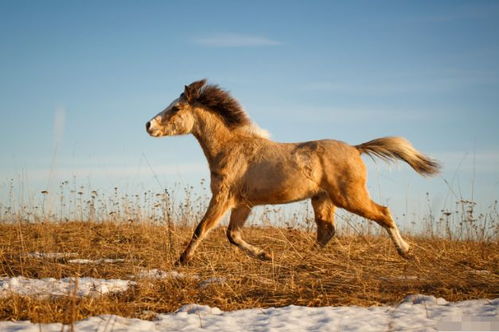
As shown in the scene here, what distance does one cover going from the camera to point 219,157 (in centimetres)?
744

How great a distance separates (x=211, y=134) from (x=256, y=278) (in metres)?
3.27

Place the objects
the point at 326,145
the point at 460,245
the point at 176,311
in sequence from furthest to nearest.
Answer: the point at 460,245 < the point at 326,145 < the point at 176,311

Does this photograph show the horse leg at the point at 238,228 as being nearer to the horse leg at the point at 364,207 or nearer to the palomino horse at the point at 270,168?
the palomino horse at the point at 270,168

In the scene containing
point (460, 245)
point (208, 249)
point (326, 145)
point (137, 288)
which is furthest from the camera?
point (460, 245)

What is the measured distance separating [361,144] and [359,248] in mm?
1646

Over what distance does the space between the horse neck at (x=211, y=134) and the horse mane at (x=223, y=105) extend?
112 mm

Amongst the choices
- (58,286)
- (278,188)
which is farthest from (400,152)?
(58,286)

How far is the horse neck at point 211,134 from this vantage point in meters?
7.57

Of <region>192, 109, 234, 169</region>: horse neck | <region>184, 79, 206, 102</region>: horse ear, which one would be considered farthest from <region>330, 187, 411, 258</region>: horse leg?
<region>184, 79, 206, 102</region>: horse ear

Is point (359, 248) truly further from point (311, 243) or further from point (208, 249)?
point (208, 249)

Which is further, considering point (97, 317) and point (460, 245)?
point (460, 245)

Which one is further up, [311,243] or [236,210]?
[236,210]

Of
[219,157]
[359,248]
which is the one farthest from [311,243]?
[219,157]

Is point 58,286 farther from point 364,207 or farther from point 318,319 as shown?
point 364,207
